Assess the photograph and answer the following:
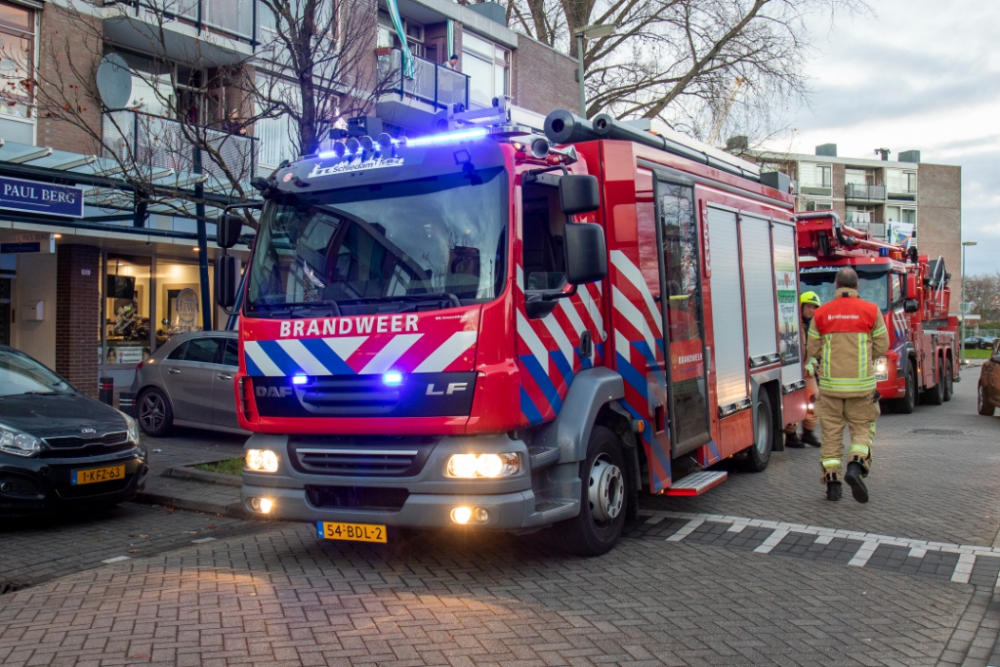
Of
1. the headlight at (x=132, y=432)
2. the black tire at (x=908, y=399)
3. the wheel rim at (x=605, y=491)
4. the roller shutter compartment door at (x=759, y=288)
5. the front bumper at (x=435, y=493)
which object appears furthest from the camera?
the black tire at (x=908, y=399)

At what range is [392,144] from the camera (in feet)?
19.9

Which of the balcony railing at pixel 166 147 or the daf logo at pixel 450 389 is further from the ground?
the balcony railing at pixel 166 147

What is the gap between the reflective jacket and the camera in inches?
315

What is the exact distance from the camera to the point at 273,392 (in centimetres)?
600

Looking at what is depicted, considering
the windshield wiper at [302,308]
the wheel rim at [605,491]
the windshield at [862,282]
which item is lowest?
the wheel rim at [605,491]

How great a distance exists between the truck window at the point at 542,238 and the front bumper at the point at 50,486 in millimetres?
4343

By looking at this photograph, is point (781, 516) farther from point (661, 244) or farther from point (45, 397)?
point (45, 397)

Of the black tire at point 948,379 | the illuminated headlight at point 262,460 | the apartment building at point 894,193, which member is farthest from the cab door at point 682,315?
the apartment building at point 894,193

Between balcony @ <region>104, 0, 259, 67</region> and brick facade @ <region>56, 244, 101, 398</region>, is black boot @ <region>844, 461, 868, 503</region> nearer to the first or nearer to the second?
balcony @ <region>104, 0, 259, 67</region>

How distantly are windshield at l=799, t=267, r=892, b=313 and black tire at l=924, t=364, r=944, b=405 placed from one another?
427 centimetres

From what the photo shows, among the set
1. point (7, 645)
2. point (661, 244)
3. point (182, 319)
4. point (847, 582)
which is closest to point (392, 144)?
point (661, 244)

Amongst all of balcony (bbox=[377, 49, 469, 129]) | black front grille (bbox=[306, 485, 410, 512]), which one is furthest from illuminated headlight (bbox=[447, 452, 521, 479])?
balcony (bbox=[377, 49, 469, 129])

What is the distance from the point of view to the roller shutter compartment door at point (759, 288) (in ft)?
29.1

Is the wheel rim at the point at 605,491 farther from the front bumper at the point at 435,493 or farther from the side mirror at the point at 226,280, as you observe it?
the side mirror at the point at 226,280
